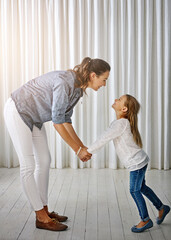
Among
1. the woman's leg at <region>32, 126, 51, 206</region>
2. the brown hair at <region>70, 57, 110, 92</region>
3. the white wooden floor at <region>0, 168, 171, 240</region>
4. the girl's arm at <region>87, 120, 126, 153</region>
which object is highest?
the brown hair at <region>70, 57, 110, 92</region>

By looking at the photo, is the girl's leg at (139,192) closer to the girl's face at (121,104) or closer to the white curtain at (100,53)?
the girl's face at (121,104)

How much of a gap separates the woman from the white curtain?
5.94 feet

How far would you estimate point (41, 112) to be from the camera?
2.10m

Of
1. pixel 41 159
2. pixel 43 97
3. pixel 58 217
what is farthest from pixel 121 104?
pixel 58 217

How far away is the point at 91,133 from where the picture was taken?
404 cm

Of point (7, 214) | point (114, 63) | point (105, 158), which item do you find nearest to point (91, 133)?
point (105, 158)

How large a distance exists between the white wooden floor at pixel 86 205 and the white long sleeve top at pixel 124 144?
0.43m

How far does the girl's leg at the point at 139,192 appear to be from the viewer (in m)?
2.08

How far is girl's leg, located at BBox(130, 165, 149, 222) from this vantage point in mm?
2080

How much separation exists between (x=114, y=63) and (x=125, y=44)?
27cm

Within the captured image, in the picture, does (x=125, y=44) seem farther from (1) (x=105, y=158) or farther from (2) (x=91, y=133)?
(1) (x=105, y=158)

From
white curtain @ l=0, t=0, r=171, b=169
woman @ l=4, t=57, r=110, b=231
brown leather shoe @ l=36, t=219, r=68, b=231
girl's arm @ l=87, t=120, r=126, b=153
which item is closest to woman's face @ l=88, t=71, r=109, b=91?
woman @ l=4, t=57, r=110, b=231

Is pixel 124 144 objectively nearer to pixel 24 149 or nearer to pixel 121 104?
pixel 121 104

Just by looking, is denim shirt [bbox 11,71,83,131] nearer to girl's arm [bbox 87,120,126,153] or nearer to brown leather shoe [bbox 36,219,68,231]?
girl's arm [bbox 87,120,126,153]
